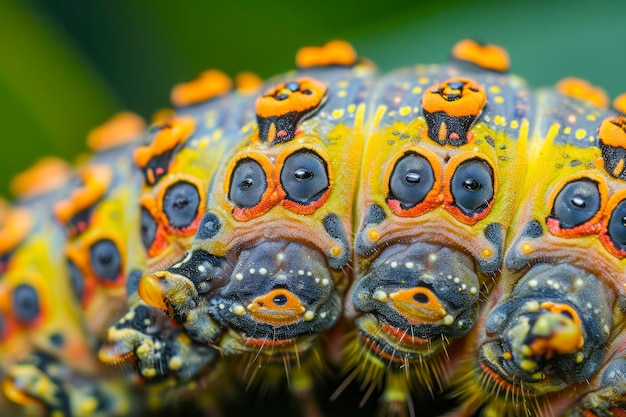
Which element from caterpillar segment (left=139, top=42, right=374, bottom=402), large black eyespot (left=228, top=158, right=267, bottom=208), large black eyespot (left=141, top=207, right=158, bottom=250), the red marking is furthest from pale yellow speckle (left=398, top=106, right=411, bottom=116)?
large black eyespot (left=141, top=207, right=158, bottom=250)

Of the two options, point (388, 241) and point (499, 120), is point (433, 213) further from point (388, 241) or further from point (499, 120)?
point (499, 120)

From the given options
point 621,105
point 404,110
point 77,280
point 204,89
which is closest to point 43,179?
point 77,280

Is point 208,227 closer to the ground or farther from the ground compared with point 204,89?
closer to the ground

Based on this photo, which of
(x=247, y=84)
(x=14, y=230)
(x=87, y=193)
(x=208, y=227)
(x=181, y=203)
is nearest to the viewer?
(x=208, y=227)

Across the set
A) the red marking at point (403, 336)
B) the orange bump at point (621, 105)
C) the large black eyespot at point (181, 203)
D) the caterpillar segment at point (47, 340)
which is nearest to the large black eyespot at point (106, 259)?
the caterpillar segment at point (47, 340)

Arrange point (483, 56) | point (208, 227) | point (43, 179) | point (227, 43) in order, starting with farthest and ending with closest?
point (227, 43) → point (43, 179) → point (483, 56) → point (208, 227)

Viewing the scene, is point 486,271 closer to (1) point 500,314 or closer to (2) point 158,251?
(1) point 500,314

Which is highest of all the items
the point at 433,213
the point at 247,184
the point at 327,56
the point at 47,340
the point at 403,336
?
the point at 327,56
